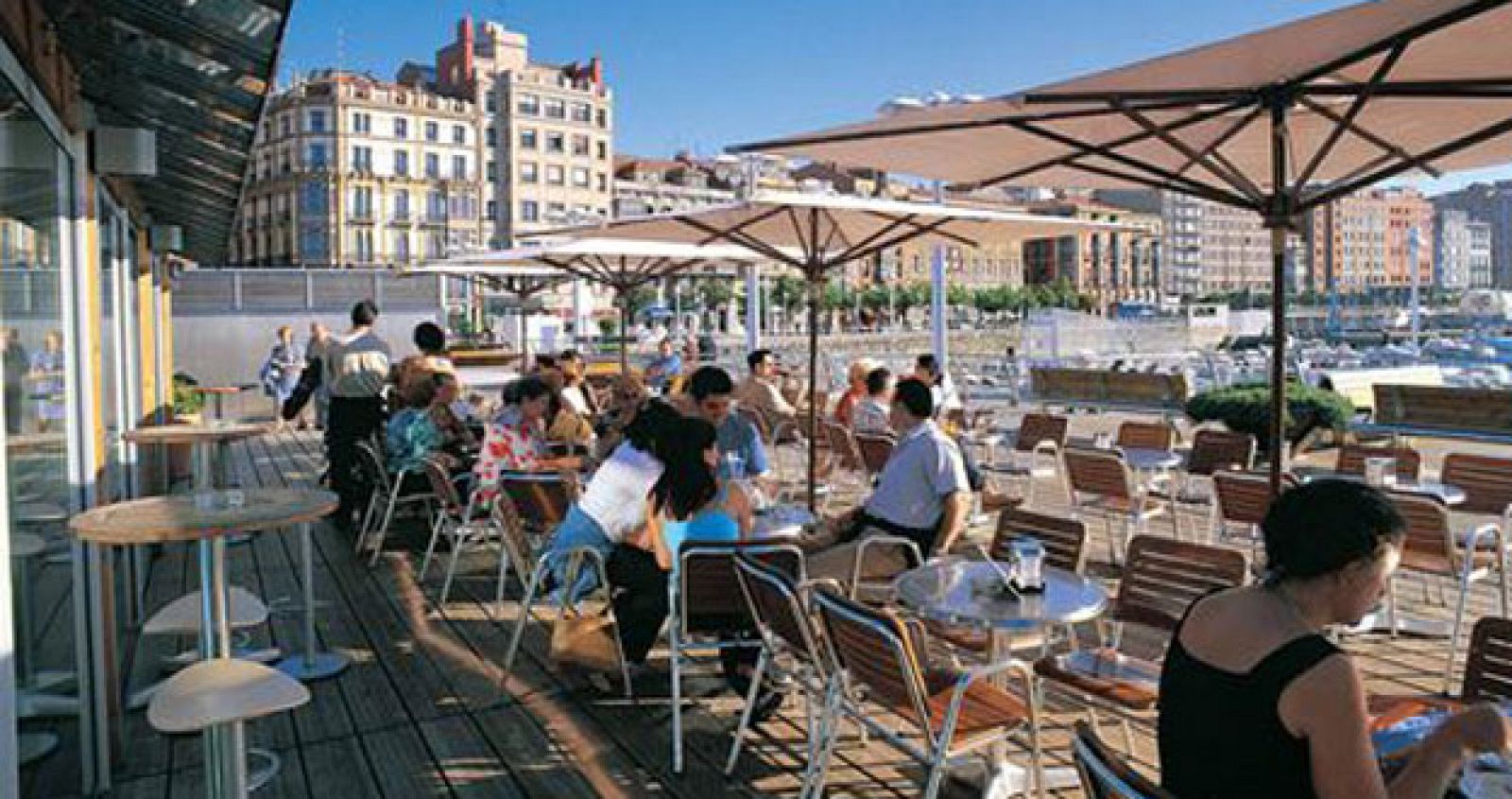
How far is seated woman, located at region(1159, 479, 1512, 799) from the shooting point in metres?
1.99

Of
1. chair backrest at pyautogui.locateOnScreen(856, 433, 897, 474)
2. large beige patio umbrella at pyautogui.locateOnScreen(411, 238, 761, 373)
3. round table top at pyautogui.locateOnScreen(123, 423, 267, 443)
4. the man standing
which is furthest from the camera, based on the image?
large beige patio umbrella at pyautogui.locateOnScreen(411, 238, 761, 373)

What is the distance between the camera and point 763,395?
946 centimetres

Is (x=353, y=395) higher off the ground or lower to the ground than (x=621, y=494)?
higher

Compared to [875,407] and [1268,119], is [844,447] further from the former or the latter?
[1268,119]

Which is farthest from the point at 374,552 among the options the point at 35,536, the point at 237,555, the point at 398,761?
the point at 35,536

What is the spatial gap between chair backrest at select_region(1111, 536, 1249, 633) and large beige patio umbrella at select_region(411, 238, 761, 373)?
5.72 m

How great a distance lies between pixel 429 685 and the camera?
498 centimetres

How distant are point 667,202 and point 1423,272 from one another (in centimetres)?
11729

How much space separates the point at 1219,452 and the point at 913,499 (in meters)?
3.03

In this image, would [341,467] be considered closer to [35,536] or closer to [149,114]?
[149,114]

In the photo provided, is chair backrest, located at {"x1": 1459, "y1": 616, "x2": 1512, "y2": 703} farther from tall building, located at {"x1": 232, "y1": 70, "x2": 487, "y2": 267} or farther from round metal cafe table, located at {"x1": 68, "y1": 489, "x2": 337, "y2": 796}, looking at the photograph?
tall building, located at {"x1": 232, "y1": 70, "x2": 487, "y2": 267}

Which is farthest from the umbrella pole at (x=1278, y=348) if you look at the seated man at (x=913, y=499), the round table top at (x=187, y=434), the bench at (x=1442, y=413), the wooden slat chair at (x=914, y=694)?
the bench at (x=1442, y=413)

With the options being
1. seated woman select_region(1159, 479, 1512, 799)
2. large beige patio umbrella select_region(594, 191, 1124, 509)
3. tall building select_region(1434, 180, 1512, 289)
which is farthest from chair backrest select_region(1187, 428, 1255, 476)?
tall building select_region(1434, 180, 1512, 289)

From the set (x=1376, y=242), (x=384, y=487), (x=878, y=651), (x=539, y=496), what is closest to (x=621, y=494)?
(x=539, y=496)
